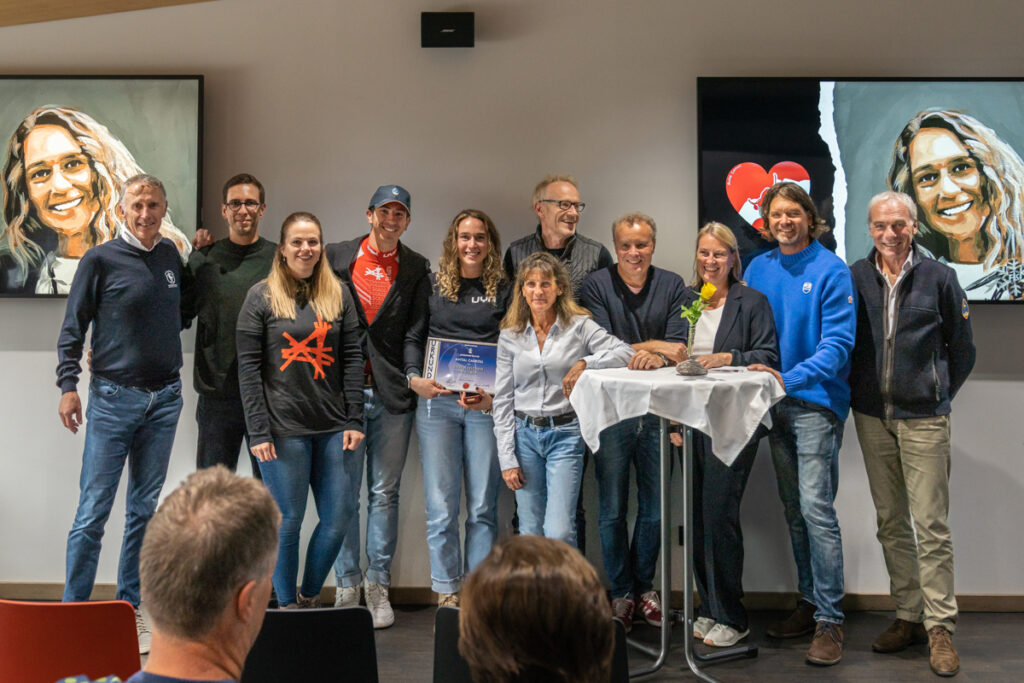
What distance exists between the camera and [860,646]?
3.64m

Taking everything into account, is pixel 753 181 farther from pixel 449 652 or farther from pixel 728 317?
pixel 449 652

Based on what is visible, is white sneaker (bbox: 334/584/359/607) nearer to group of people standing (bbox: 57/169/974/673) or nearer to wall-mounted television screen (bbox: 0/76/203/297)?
group of people standing (bbox: 57/169/974/673)

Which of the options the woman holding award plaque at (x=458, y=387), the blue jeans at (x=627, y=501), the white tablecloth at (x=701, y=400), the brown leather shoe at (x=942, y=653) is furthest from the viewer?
the woman holding award plaque at (x=458, y=387)

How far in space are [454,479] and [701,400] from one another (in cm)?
140

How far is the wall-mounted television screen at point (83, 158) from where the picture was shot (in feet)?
13.4

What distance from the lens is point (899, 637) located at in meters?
3.57

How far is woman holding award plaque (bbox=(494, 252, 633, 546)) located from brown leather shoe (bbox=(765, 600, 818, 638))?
1.03m

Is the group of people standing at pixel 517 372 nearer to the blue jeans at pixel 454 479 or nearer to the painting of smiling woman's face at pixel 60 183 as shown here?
the blue jeans at pixel 454 479

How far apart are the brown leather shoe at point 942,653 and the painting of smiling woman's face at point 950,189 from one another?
1.80 metres

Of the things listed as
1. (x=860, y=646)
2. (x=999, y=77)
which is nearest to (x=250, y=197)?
(x=860, y=646)

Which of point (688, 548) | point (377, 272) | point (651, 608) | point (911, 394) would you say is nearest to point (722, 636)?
point (651, 608)

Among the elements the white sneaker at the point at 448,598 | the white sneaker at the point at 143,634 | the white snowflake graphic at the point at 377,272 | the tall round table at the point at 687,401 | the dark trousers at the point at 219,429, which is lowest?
the white sneaker at the point at 143,634

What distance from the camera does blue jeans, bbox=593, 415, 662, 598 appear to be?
11.9 feet

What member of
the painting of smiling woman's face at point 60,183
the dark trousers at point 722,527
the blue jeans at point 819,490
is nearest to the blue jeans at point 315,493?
the dark trousers at point 722,527
